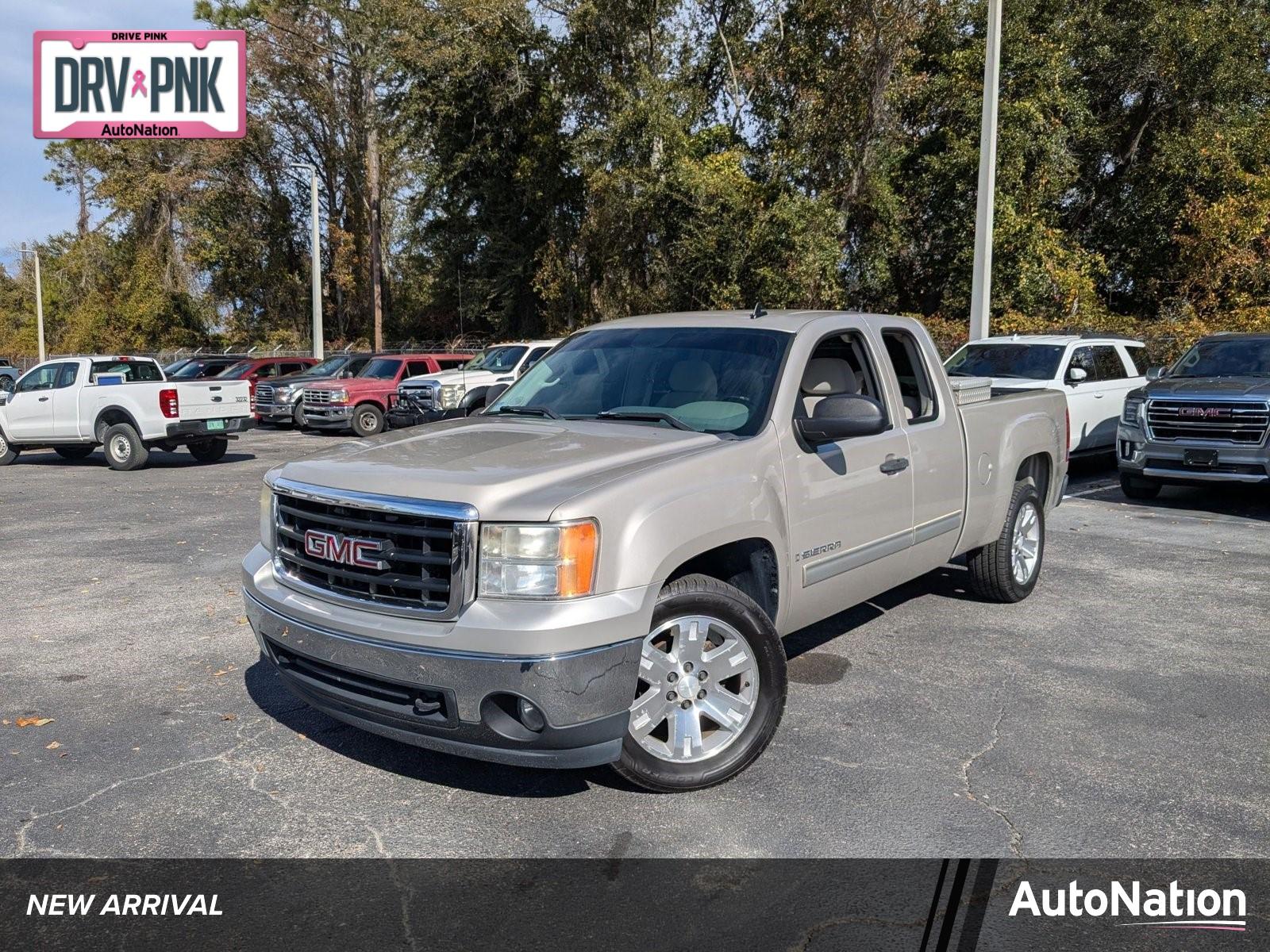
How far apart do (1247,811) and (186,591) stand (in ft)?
21.9

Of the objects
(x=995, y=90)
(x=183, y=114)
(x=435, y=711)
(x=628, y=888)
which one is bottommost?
(x=628, y=888)

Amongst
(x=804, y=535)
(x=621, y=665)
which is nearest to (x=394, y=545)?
(x=621, y=665)

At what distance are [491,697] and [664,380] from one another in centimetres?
205

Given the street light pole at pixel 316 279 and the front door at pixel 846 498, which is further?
the street light pole at pixel 316 279

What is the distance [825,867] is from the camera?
3.55 m

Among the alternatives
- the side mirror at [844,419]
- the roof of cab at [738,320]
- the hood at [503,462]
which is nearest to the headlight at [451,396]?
the roof of cab at [738,320]

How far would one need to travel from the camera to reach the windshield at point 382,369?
23.0 metres

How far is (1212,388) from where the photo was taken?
1120 cm

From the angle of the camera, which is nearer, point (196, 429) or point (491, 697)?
point (491, 697)

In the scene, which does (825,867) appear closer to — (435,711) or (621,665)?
(621,665)

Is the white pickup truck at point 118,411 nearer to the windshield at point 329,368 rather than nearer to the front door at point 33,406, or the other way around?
the front door at point 33,406

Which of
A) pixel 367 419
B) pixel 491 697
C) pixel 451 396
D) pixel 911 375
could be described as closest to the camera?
pixel 491 697

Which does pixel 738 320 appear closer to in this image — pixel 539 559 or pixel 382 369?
pixel 539 559

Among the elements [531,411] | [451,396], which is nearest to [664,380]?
[531,411]
